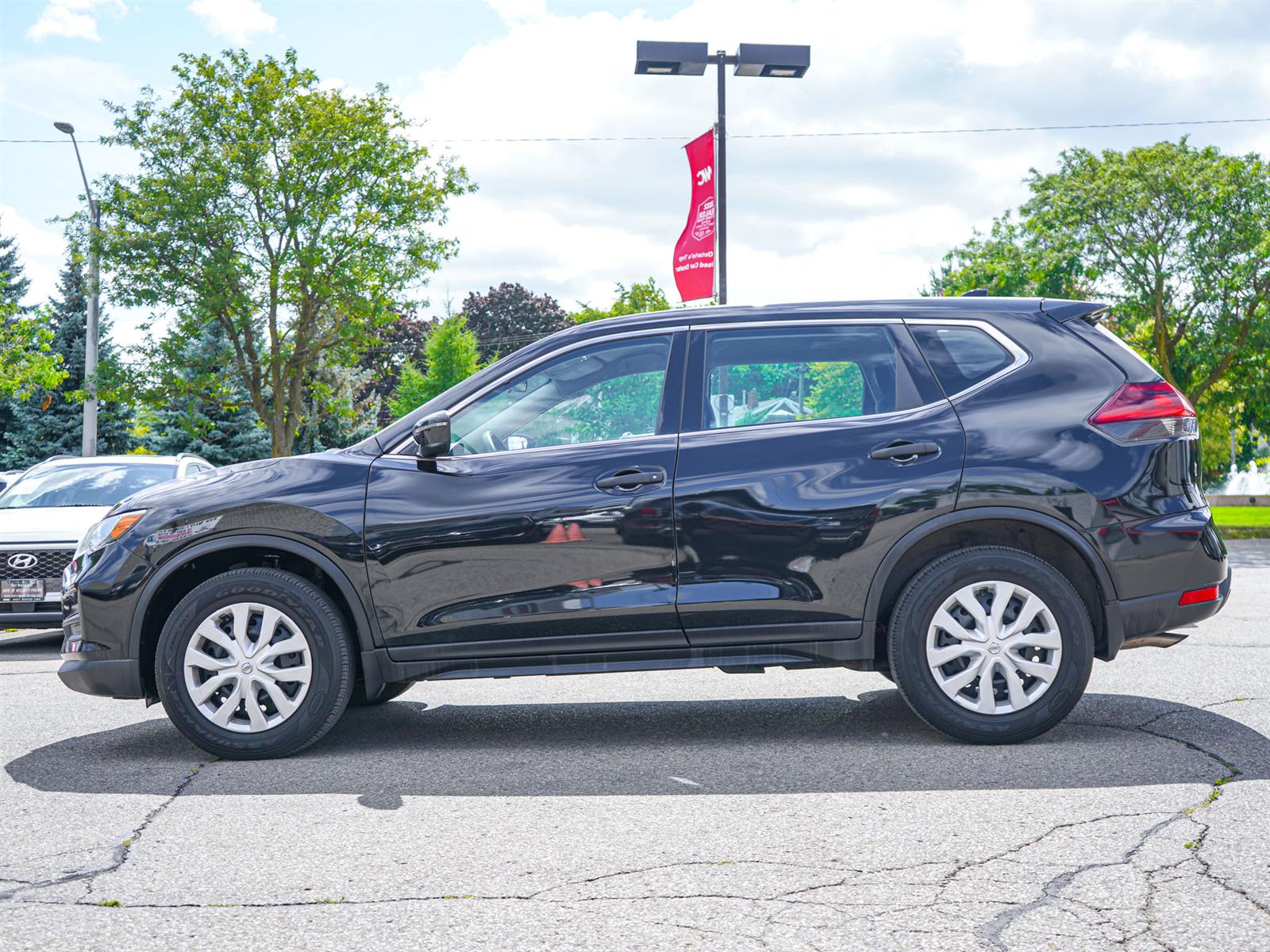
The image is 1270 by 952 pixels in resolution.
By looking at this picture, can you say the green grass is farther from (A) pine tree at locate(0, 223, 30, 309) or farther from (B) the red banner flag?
(A) pine tree at locate(0, 223, 30, 309)

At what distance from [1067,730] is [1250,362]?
28446 mm

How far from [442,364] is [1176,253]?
127ft

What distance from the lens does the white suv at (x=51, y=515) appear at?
30.0 feet

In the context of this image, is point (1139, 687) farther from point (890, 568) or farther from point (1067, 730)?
point (890, 568)

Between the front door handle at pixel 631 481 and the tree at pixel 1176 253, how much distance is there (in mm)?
27766

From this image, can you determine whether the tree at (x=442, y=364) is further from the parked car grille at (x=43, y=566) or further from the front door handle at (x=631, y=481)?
the front door handle at (x=631, y=481)

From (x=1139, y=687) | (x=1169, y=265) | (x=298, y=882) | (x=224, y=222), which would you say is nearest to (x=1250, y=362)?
(x=1169, y=265)

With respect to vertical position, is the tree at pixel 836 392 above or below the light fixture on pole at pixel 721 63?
below

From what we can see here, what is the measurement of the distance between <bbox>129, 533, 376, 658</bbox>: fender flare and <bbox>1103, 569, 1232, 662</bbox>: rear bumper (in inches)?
121

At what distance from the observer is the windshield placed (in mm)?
10531

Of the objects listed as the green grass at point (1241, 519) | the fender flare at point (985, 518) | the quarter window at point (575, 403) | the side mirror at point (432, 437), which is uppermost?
the quarter window at point (575, 403)

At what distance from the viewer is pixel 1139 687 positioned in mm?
6473

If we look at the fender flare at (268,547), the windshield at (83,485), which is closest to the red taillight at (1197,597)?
the fender flare at (268,547)

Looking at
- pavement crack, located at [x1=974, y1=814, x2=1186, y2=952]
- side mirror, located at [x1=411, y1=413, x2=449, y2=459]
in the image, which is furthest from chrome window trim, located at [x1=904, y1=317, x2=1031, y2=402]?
side mirror, located at [x1=411, y1=413, x2=449, y2=459]
